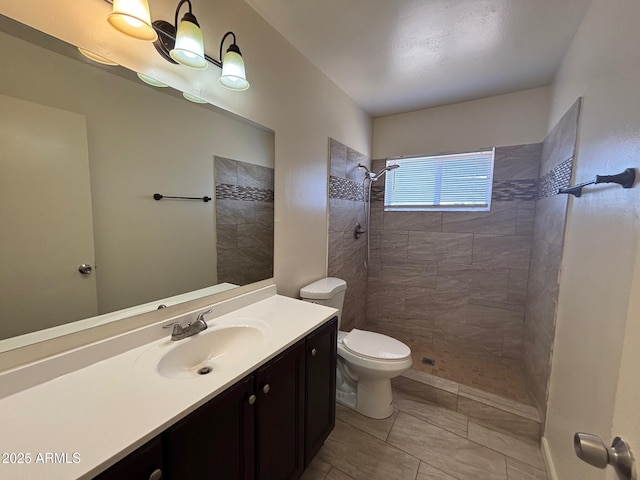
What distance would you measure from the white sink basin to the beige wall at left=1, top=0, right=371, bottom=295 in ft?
1.75

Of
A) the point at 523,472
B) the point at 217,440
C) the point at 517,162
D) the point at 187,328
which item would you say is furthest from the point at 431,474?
the point at 517,162

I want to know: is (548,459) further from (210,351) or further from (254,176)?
(254,176)

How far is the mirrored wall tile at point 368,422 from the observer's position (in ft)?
5.48

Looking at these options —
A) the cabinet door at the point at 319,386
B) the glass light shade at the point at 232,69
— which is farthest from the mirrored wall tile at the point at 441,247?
the glass light shade at the point at 232,69

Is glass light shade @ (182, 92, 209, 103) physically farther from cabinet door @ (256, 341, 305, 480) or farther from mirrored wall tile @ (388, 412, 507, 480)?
mirrored wall tile @ (388, 412, 507, 480)

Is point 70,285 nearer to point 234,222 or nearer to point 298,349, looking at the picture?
point 234,222

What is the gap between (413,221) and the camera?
9.02 feet

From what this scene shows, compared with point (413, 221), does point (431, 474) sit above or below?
below

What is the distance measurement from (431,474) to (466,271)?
5.58 feet

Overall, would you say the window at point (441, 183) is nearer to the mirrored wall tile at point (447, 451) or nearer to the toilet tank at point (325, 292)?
the toilet tank at point (325, 292)

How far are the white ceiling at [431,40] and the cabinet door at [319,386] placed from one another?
1679 millimetres

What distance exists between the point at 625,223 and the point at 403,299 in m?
2.14

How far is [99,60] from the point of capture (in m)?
0.89

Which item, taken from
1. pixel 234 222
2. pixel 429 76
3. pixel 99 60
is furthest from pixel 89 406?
pixel 429 76
